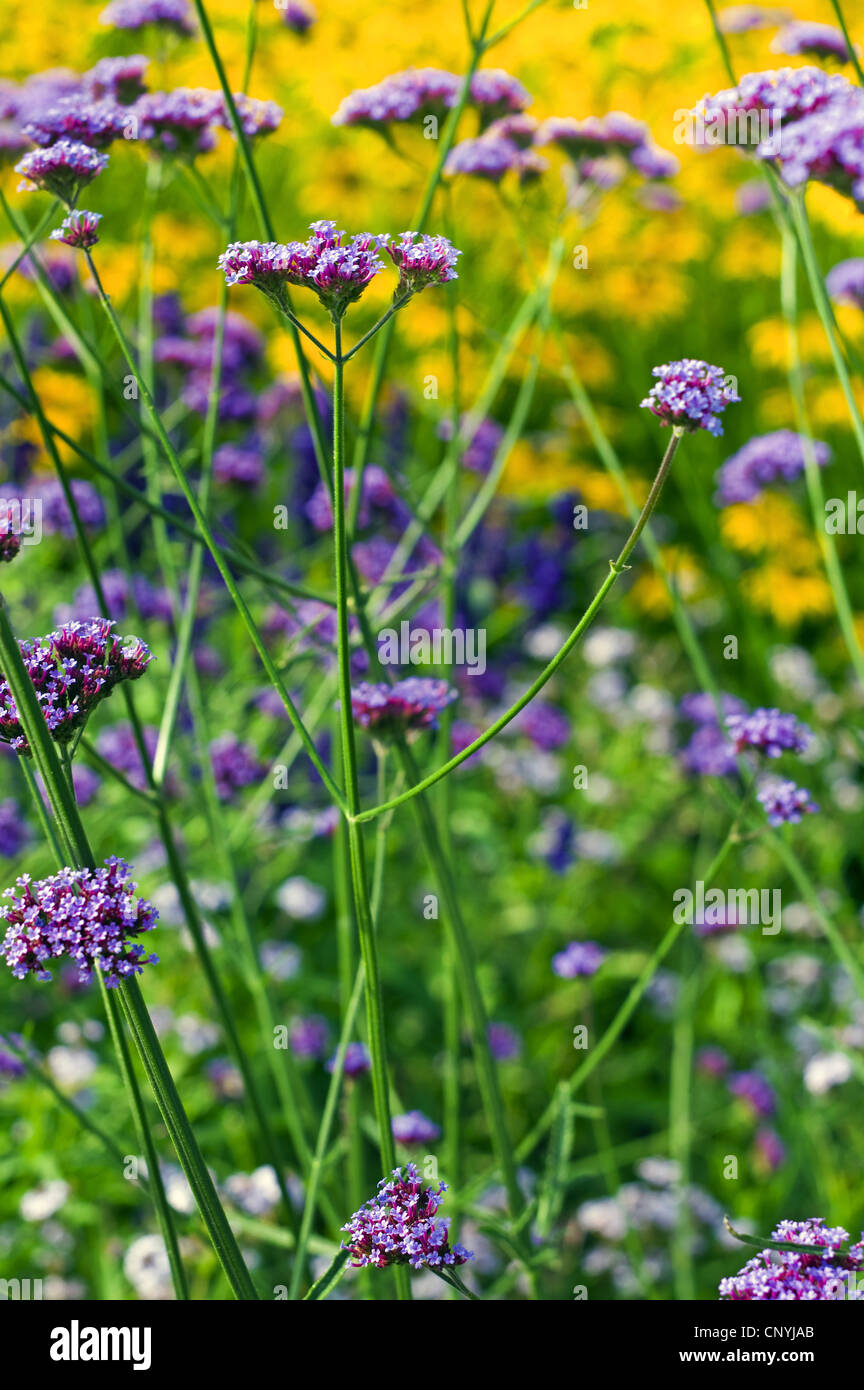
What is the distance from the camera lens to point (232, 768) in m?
2.25

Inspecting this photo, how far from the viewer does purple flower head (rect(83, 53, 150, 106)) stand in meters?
1.85

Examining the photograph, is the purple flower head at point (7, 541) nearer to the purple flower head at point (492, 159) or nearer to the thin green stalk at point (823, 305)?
the thin green stalk at point (823, 305)

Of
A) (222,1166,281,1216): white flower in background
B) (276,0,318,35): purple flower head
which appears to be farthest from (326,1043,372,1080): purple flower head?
(276,0,318,35): purple flower head

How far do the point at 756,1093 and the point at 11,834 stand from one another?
1.49 m

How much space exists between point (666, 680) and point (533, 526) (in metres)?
1.14

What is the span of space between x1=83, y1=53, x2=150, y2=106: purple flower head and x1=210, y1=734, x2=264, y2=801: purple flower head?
1.00m

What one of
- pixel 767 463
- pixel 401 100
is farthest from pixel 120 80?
pixel 767 463

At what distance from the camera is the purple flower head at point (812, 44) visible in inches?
72.4

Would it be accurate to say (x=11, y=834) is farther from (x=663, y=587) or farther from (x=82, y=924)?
(x=663, y=587)

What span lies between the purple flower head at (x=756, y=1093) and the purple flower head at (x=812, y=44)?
1818 mm

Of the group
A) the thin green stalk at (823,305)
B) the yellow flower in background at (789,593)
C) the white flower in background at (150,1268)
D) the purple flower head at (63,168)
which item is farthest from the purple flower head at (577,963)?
the yellow flower in background at (789,593)

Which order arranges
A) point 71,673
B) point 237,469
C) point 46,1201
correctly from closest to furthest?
point 71,673 < point 46,1201 < point 237,469
